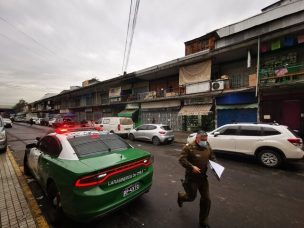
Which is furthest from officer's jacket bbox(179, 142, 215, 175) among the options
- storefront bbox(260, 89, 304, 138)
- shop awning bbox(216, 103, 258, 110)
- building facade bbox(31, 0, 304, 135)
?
shop awning bbox(216, 103, 258, 110)

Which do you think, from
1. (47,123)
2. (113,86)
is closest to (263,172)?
(113,86)

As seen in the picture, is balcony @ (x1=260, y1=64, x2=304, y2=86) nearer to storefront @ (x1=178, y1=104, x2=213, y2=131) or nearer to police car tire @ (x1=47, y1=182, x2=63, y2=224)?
storefront @ (x1=178, y1=104, x2=213, y2=131)

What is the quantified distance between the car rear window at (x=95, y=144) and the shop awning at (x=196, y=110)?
11.4 m

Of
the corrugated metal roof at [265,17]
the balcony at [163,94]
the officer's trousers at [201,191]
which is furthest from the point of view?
the balcony at [163,94]

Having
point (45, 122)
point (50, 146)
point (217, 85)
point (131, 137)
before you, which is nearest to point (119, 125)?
point (131, 137)

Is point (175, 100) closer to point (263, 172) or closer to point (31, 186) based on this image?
point (263, 172)

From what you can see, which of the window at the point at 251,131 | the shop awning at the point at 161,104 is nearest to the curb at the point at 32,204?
the window at the point at 251,131

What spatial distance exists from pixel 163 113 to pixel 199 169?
640 inches

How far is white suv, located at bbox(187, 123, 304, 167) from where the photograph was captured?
6.20 metres

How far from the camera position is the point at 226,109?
14297 mm

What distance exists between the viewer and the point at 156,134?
11594 mm

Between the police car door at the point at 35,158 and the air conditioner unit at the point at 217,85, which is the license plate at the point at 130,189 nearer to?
the police car door at the point at 35,158

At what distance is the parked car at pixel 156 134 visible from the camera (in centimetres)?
1143

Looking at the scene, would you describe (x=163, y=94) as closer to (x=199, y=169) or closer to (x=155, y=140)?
(x=155, y=140)
